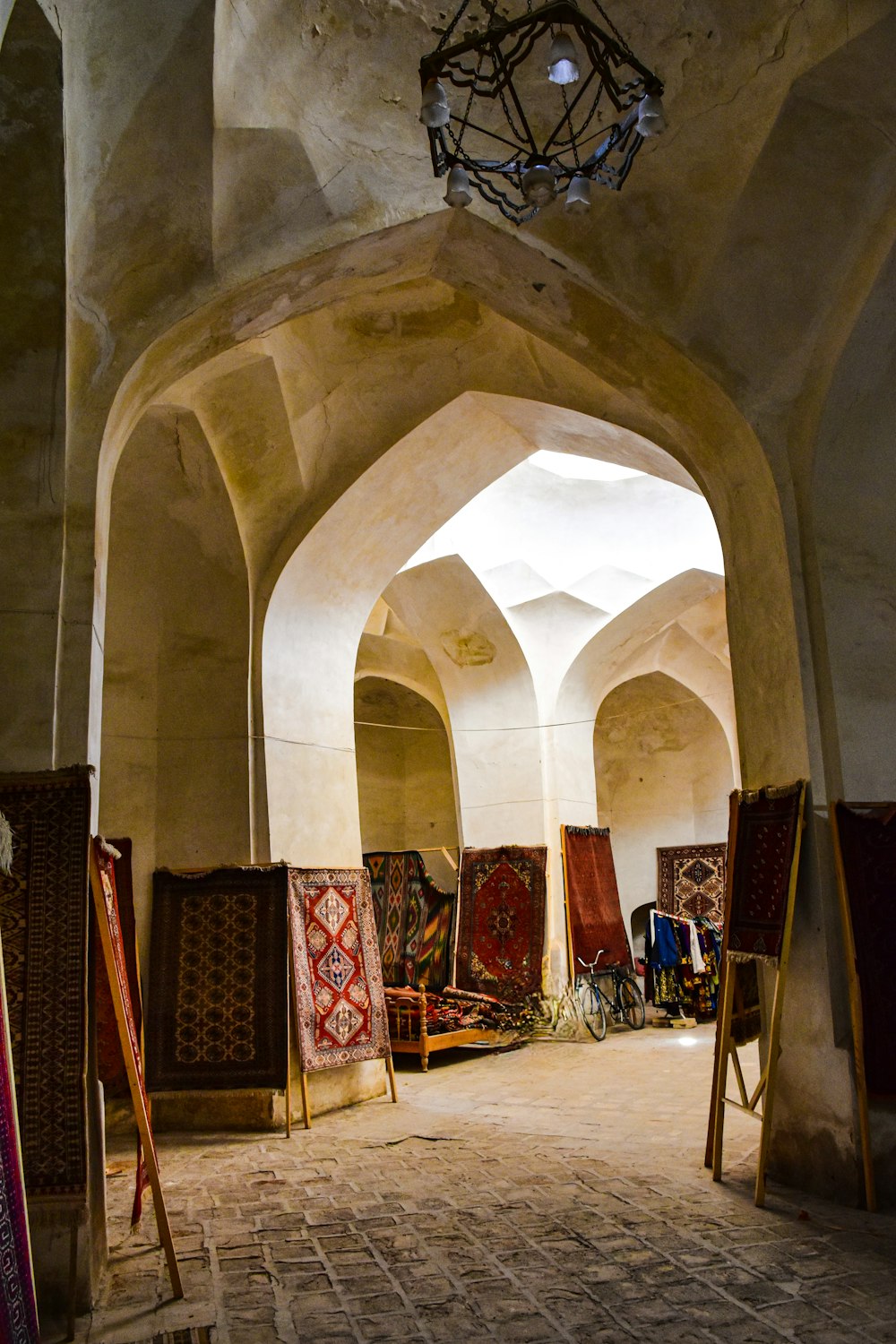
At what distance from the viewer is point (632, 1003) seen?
37.9 feet

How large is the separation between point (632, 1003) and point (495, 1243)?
774 centimetres

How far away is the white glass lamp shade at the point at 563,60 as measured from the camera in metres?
3.45

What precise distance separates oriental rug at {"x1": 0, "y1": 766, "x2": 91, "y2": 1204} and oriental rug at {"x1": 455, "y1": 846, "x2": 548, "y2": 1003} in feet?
24.3

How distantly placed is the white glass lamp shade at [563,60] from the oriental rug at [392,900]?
8547mm

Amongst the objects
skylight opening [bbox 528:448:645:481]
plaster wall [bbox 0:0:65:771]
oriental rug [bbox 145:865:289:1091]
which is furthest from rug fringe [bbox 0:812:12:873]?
skylight opening [bbox 528:448:645:481]

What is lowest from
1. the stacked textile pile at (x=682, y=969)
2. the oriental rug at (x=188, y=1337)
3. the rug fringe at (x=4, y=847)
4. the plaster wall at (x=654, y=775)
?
the oriental rug at (x=188, y=1337)

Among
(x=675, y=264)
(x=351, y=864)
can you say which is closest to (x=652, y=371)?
(x=675, y=264)

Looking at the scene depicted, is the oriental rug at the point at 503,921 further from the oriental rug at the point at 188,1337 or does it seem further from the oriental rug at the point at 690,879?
the oriental rug at the point at 188,1337

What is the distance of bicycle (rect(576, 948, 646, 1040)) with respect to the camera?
10.8 m

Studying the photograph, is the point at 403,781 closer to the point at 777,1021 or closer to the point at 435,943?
the point at 435,943

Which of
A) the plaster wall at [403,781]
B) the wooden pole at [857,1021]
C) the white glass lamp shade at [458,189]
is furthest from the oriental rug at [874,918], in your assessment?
the plaster wall at [403,781]

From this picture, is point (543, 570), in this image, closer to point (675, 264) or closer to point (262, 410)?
point (262, 410)

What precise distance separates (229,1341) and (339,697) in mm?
5247

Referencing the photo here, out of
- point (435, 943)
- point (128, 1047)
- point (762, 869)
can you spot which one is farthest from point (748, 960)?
point (435, 943)
